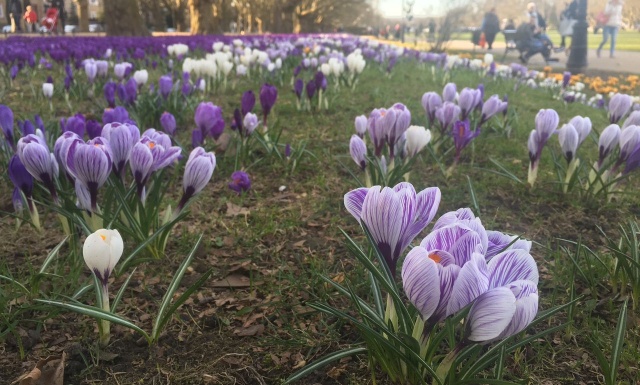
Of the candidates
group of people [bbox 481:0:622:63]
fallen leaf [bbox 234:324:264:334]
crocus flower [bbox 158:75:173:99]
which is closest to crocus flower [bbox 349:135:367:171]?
fallen leaf [bbox 234:324:264:334]

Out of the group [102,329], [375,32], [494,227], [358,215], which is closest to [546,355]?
[358,215]

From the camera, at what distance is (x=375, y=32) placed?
5100cm

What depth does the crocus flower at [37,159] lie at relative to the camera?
5.38 ft

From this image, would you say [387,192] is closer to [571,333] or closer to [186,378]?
[186,378]

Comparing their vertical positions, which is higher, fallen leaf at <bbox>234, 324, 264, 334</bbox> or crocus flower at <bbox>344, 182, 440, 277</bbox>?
crocus flower at <bbox>344, 182, 440, 277</bbox>

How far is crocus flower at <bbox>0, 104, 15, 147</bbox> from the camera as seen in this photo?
84.1 inches

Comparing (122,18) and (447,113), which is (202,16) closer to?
(122,18)

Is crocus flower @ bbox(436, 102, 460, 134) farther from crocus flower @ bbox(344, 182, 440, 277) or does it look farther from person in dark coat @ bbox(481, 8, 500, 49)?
person in dark coat @ bbox(481, 8, 500, 49)

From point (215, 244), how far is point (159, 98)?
1.92 m

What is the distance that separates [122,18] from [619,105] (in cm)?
1591

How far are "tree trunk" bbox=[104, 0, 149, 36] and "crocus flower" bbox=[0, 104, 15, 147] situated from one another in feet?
49.2

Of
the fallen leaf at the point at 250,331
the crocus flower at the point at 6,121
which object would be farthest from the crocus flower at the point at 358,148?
the crocus flower at the point at 6,121

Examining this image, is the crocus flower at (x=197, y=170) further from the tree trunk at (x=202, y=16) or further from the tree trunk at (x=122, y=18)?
the tree trunk at (x=202, y=16)

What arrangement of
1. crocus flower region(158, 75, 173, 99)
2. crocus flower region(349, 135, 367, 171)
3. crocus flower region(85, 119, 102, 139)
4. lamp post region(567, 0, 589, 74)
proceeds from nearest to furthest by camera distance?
crocus flower region(85, 119, 102, 139), crocus flower region(349, 135, 367, 171), crocus flower region(158, 75, 173, 99), lamp post region(567, 0, 589, 74)
